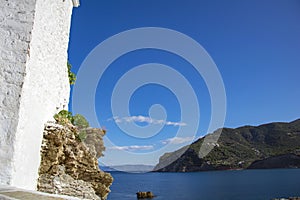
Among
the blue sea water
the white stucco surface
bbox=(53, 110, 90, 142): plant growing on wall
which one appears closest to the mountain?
the blue sea water

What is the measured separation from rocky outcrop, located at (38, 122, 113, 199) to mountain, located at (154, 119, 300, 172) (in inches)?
4283

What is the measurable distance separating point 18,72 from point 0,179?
1.82 m

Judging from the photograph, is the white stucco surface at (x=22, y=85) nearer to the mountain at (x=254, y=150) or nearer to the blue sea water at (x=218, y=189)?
the blue sea water at (x=218, y=189)

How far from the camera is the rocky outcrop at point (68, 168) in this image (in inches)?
260

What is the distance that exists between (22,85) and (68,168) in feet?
11.2

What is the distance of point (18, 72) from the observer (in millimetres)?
4750

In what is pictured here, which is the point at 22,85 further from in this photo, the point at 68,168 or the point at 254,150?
the point at 254,150

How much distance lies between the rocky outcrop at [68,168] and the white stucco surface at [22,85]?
368 millimetres

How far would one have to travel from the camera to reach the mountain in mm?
119562

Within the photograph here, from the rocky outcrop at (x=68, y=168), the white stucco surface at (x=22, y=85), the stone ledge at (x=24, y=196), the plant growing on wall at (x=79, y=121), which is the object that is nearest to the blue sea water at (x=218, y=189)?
the plant growing on wall at (x=79, y=121)

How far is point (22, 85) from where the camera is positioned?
15.5ft

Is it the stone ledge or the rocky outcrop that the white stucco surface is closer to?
the rocky outcrop

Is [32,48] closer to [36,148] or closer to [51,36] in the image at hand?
[51,36]

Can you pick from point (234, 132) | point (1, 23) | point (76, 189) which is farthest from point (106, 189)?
point (234, 132)
